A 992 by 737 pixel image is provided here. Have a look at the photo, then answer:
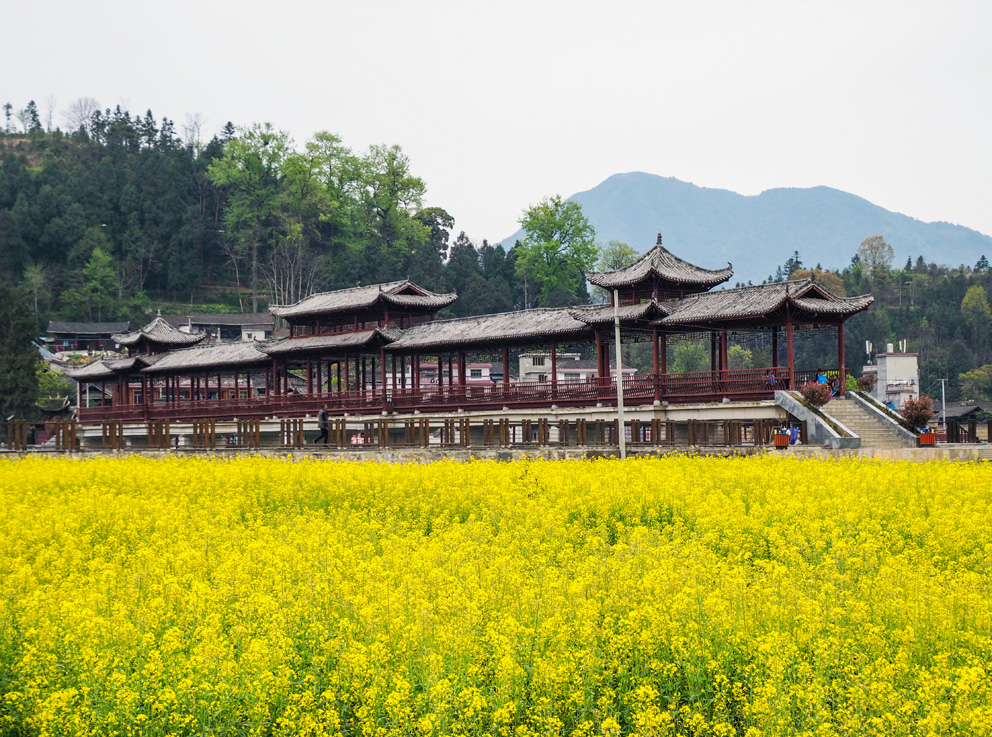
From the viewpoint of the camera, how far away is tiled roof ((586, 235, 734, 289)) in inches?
1463

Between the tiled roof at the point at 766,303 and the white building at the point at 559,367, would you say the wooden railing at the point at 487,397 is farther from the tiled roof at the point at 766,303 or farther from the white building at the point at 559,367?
the white building at the point at 559,367

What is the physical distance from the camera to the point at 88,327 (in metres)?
85.6

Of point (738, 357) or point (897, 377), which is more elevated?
point (738, 357)

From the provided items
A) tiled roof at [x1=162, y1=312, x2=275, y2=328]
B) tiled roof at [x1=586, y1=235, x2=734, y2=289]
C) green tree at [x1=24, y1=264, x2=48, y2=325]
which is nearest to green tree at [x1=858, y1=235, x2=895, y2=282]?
tiled roof at [x1=162, y1=312, x2=275, y2=328]

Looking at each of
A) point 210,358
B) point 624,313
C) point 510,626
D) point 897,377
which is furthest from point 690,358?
point 510,626

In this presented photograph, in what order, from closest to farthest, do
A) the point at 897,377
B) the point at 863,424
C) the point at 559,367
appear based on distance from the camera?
the point at 863,424
the point at 897,377
the point at 559,367

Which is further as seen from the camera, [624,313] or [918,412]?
[624,313]

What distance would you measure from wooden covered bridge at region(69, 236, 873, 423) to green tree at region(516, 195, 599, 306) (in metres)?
40.0

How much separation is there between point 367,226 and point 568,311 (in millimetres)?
65086

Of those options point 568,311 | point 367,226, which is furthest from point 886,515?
point 367,226

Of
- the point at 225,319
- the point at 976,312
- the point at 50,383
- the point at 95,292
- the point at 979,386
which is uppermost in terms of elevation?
the point at 95,292

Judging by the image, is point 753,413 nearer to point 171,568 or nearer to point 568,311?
point 568,311

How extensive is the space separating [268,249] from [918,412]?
8335 cm

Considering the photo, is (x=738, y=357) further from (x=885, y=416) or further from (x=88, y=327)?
(x=88, y=327)
